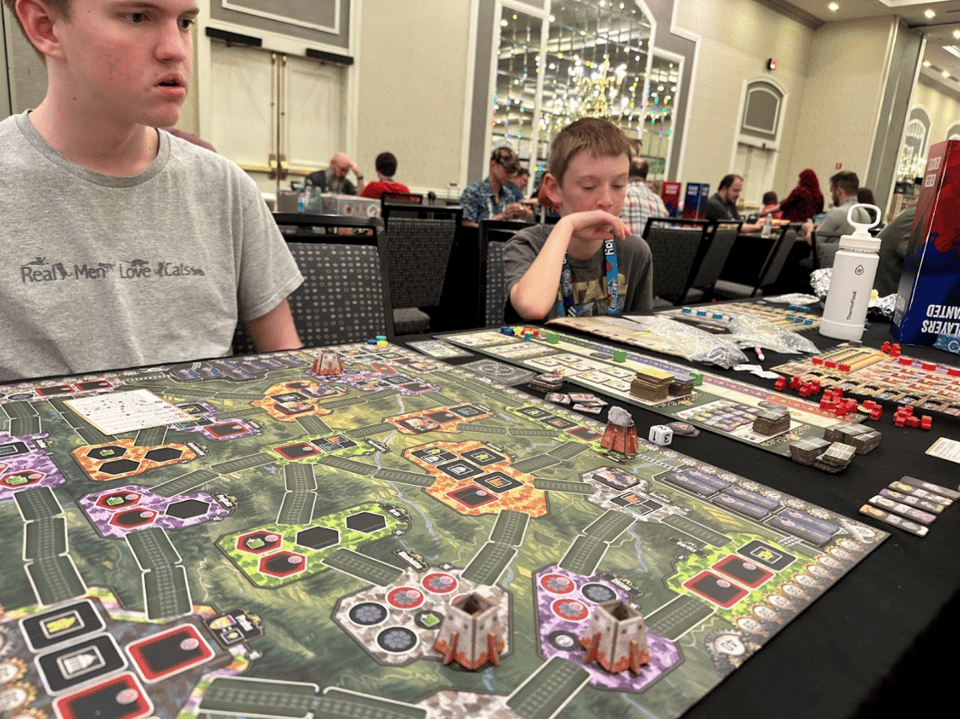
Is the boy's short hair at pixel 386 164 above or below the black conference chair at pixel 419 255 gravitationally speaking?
above

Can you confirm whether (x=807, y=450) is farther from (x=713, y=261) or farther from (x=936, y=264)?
(x=713, y=261)

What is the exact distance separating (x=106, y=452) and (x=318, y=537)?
30 centimetres

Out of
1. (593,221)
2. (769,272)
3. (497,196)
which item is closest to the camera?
(593,221)

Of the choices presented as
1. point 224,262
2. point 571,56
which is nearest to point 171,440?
point 224,262

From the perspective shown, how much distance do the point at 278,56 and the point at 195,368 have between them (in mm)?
6098

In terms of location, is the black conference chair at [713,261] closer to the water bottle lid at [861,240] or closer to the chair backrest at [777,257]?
the chair backrest at [777,257]

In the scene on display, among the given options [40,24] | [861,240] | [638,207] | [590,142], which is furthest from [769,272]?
[40,24]

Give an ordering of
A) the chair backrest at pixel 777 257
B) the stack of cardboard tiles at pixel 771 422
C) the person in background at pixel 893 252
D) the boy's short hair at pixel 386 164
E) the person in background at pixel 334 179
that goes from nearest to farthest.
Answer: the stack of cardboard tiles at pixel 771 422 < the person in background at pixel 893 252 < the chair backrest at pixel 777 257 < the person in background at pixel 334 179 < the boy's short hair at pixel 386 164

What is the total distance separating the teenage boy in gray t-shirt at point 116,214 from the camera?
39.1 inches

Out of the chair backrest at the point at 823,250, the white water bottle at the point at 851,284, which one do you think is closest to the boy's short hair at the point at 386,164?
the chair backrest at the point at 823,250

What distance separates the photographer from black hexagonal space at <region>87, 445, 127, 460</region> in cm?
69

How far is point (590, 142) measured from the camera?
1703 millimetres

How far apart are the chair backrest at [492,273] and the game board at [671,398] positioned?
0.59 meters

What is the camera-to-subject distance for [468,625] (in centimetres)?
42
